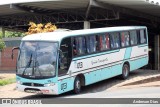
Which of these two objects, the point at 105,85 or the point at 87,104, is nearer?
the point at 87,104

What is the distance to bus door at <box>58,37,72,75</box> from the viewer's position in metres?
18.5

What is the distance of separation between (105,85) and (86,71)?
2227mm

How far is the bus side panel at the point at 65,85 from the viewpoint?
1834 centimetres

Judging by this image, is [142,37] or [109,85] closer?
[109,85]

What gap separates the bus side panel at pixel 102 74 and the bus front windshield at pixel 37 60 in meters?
2.47

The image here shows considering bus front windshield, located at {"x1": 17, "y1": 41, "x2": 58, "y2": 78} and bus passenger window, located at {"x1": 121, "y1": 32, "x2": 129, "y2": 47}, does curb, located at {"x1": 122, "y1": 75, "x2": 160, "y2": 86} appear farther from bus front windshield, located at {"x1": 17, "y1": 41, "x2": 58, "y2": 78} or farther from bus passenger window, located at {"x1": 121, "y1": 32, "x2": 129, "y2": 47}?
bus front windshield, located at {"x1": 17, "y1": 41, "x2": 58, "y2": 78}

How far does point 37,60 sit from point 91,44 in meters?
3.32

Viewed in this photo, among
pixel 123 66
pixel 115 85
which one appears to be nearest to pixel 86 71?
pixel 115 85

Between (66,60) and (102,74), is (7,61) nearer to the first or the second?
(102,74)

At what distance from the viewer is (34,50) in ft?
61.9

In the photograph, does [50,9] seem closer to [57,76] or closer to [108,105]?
[57,76]

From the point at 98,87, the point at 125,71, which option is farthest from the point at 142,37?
the point at 98,87

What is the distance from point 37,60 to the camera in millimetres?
18578

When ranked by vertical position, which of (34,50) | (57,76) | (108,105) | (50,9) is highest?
(50,9)
